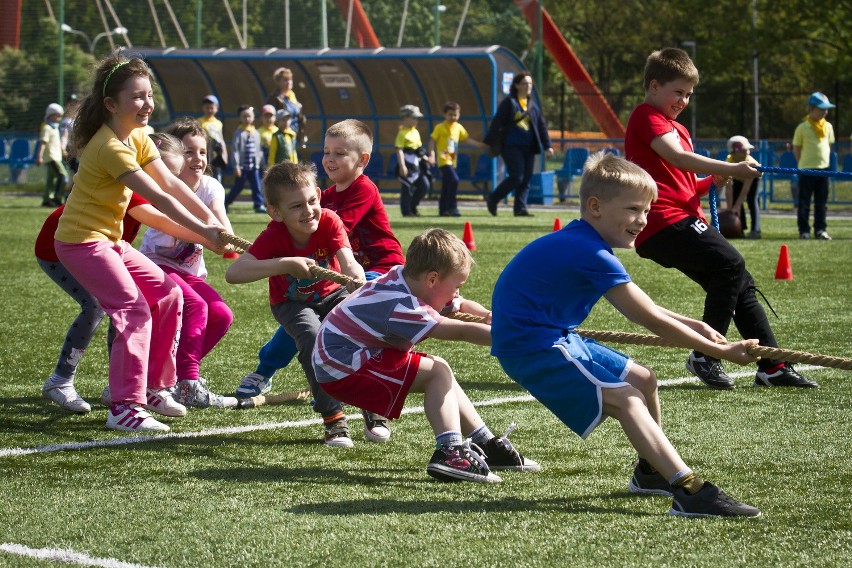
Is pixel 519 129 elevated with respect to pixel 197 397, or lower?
elevated

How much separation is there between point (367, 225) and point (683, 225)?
1.77 m

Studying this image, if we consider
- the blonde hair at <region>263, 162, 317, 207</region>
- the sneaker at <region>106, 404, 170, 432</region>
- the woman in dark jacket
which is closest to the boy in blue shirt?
the blonde hair at <region>263, 162, 317, 207</region>

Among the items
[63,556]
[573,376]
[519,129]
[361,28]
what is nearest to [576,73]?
[361,28]

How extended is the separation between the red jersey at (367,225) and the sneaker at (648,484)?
2199 mm

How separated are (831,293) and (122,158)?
7525 millimetres

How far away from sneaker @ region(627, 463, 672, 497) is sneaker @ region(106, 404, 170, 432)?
2.33 meters

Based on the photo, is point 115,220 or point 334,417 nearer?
point 334,417

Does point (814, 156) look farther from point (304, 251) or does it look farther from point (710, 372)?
point (304, 251)

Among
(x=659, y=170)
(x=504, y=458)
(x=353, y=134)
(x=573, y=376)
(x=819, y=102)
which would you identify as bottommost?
(x=504, y=458)

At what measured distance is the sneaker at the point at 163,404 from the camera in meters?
6.54

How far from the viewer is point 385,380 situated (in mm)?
5309

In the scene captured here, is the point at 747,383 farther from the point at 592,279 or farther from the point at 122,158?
the point at 122,158

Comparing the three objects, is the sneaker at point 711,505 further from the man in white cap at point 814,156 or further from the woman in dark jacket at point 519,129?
the woman in dark jacket at point 519,129

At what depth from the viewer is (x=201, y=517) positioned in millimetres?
4535
